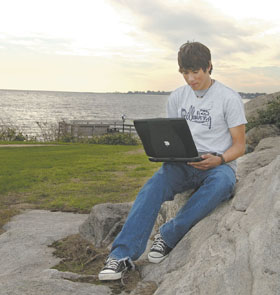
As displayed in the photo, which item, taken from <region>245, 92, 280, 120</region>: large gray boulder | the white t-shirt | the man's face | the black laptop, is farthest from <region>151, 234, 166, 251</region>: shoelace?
<region>245, 92, 280, 120</region>: large gray boulder

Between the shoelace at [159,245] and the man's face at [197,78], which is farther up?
the man's face at [197,78]

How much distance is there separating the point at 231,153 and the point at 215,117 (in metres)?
0.37

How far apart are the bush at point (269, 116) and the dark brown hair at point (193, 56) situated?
17.7ft

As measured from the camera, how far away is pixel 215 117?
384cm

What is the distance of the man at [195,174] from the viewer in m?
3.57

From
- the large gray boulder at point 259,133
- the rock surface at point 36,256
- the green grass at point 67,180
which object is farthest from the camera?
the large gray boulder at point 259,133

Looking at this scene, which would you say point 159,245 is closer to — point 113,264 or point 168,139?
point 113,264

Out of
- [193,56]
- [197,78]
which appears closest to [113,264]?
[197,78]

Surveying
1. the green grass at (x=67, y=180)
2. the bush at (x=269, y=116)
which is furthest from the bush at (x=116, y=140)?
the bush at (x=269, y=116)

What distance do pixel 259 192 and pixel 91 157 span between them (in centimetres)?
1085

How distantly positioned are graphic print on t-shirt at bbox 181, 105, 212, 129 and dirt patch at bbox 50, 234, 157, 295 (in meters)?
1.45

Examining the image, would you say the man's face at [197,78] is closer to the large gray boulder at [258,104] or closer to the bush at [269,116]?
the bush at [269,116]

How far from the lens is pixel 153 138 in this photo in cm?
368

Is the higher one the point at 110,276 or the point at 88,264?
the point at 110,276
